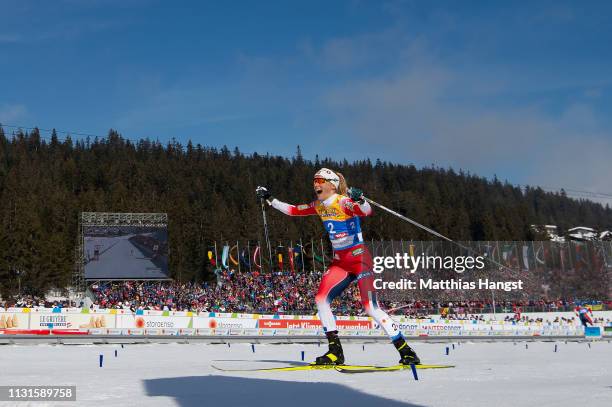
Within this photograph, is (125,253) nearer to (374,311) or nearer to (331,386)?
(374,311)

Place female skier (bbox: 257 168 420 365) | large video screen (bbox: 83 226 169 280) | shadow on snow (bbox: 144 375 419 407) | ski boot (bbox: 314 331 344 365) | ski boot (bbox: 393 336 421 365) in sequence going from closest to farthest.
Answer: shadow on snow (bbox: 144 375 419 407) → ski boot (bbox: 393 336 421 365) → ski boot (bbox: 314 331 344 365) → female skier (bbox: 257 168 420 365) → large video screen (bbox: 83 226 169 280)

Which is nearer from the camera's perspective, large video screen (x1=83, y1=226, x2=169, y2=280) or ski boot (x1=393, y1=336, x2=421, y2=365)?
ski boot (x1=393, y1=336, x2=421, y2=365)

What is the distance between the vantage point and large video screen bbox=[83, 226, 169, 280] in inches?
2398

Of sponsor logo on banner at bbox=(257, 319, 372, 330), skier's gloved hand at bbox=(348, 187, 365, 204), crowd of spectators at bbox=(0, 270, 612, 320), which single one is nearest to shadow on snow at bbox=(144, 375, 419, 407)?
skier's gloved hand at bbox=(348, 187, 365, 204)

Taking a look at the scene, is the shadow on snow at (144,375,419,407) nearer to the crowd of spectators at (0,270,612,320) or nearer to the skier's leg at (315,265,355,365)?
the skier's leg at (315,265,355,365)

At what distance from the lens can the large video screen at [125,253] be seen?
60.9 m

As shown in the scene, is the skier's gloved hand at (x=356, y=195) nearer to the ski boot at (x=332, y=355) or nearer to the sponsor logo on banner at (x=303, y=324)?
the ski boot at (x=332, y=355)

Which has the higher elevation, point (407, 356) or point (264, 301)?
point (264, 301)

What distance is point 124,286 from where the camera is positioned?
203 feet

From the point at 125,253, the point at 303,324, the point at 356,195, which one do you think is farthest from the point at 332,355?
the point at 125,253

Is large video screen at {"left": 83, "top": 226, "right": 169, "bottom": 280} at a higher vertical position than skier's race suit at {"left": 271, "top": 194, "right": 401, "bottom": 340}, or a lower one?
higher

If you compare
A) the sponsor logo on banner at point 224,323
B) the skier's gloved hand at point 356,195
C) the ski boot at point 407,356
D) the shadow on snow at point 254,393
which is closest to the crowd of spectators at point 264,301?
the sponsor logo on banner at point 224,323

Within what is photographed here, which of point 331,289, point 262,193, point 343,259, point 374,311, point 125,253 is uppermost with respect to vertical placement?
point 125,253

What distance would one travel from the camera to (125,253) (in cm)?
6188
